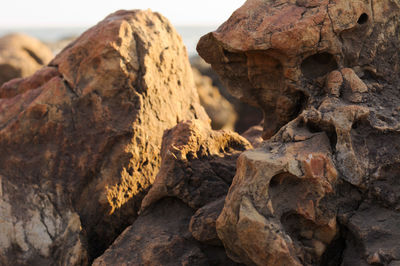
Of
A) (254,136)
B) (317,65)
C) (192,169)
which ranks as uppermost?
(317,65)

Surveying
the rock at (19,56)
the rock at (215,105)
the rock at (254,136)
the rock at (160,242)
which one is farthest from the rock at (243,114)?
the rock at (160,242)

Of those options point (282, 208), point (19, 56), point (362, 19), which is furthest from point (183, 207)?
point (19, 56)

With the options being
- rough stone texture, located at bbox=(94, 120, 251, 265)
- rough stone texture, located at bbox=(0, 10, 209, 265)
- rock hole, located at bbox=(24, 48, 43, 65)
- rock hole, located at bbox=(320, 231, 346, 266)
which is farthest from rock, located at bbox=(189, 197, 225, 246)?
rock hole, located at bbox=(24, 48, 43, 65)

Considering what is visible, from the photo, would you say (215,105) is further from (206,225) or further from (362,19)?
(206,225)

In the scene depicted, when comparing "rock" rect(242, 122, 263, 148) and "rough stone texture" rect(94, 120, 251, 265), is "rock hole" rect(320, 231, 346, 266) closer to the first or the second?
"rough stone texture" rect(94, 120, 251, 265)

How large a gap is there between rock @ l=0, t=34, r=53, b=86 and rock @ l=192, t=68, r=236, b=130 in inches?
117

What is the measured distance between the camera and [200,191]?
2.53 metres

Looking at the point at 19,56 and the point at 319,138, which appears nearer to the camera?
the point at 319,138

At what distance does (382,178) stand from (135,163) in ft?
5.57

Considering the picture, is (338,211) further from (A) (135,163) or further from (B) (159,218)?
(A) (135,163)

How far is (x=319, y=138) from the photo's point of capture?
204 centimetres

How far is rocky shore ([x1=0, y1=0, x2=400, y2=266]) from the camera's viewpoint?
189 cm

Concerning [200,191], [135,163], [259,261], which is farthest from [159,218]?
[259,261]

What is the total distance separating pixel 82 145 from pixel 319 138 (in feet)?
5.66
